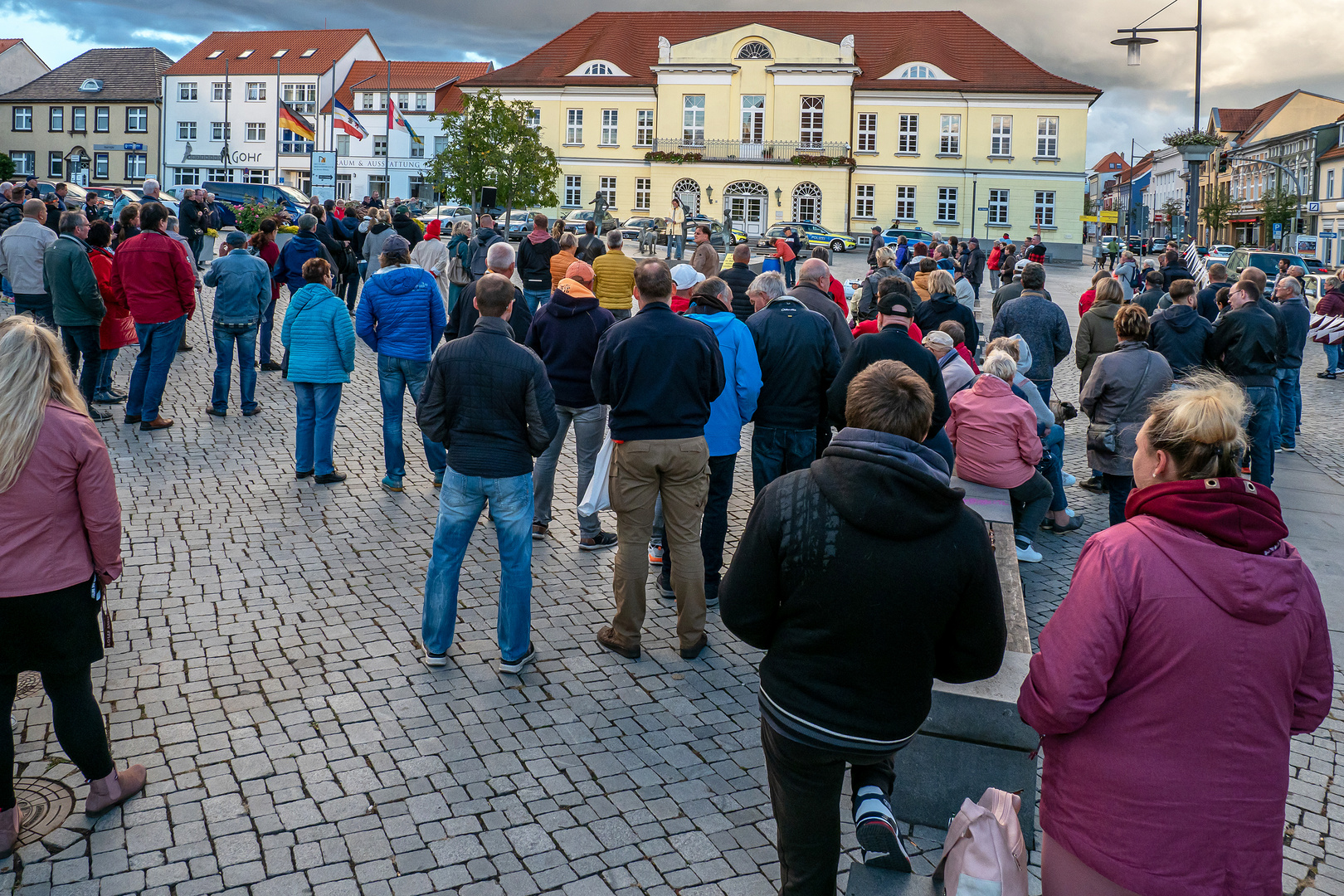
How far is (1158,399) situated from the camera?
2896 mm

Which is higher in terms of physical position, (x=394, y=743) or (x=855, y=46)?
(x=855, y=46)

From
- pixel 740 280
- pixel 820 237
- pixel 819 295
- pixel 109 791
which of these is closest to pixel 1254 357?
pixel 819 295

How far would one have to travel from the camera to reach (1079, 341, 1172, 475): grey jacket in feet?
24.3

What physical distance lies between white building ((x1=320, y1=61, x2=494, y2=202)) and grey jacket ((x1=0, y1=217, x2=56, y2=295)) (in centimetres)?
6423

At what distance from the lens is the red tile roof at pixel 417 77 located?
7662cm

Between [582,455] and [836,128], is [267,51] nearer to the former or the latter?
Result: [836,128]

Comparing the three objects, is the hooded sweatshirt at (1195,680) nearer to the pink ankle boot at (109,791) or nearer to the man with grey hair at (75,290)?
the pink ankle boot at (109,791)

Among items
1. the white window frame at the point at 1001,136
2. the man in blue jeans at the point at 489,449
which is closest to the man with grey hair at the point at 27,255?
the man in blue jeans at the point at 489,449

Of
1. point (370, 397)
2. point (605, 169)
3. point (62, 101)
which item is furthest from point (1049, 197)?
point (62, 101)

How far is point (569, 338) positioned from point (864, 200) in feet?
179

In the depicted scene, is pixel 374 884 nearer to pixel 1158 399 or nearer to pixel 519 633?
pixel 519 633

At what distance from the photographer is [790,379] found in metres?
6.83

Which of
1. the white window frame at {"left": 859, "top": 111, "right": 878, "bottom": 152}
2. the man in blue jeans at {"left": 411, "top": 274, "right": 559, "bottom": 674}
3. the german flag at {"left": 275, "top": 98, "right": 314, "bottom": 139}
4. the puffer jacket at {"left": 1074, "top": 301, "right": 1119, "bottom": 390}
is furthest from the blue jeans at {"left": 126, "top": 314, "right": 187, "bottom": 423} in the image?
the white window frame at {"left": 859, "top": 111, "right": 878, "bottom": 152}

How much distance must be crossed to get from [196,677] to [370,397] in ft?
25.9
